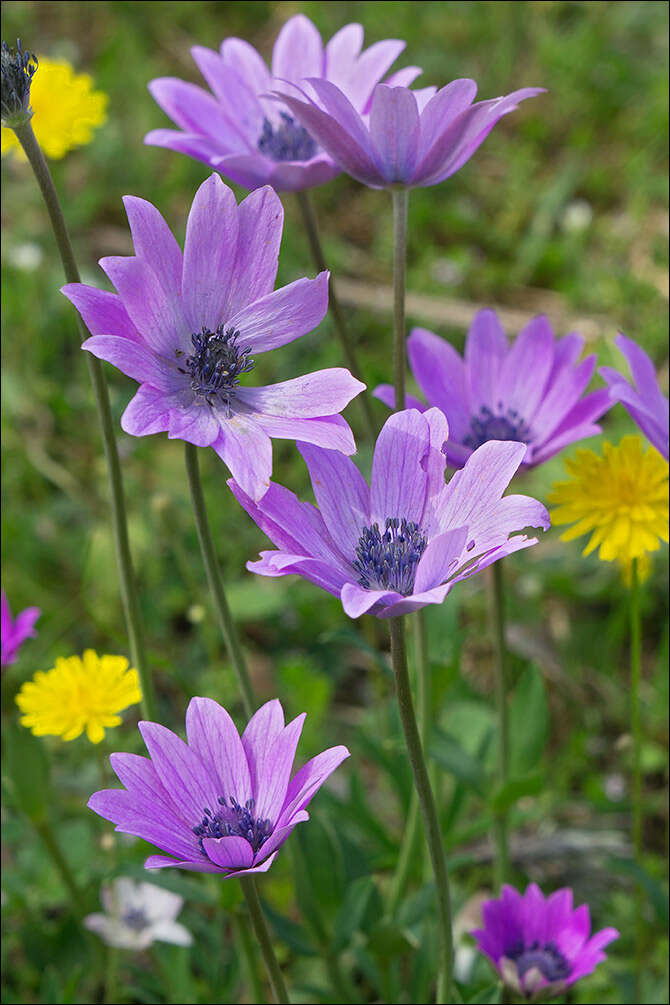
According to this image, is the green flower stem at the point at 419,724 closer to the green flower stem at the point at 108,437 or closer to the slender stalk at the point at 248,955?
the slender stalk at the point at 248,955

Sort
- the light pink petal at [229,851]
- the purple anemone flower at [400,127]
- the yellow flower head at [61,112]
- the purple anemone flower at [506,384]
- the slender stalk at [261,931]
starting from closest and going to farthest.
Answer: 1. the light pink petal at [229,851]
2. the slender stalk at [261,931]
3. the purple anemone flower at [400,127]
4. the purple anemone flower at [506,384]
5. the yellow flower head at [61,112]

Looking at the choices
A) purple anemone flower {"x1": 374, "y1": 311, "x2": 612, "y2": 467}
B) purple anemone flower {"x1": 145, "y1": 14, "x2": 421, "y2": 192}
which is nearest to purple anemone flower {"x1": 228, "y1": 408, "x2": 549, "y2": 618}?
purple anemone flower {"x1": 374, "y1": 311, "x2": 612, "y2": 467}

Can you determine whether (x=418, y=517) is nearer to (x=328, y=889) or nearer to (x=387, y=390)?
(x=387, y=390)

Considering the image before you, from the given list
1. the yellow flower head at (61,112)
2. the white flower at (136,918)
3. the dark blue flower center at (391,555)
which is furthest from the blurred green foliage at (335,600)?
the yellow flower head at (61,112)

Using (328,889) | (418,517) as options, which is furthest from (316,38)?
(328,889)

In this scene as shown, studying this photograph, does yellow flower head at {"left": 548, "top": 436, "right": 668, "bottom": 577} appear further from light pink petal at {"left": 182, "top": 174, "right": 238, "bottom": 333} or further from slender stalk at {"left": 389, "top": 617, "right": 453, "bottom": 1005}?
light pink petal at {"left": 182, "top": 174, "right": 238, "bottom": 333}

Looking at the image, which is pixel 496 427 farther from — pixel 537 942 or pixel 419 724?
pixel 537 942
